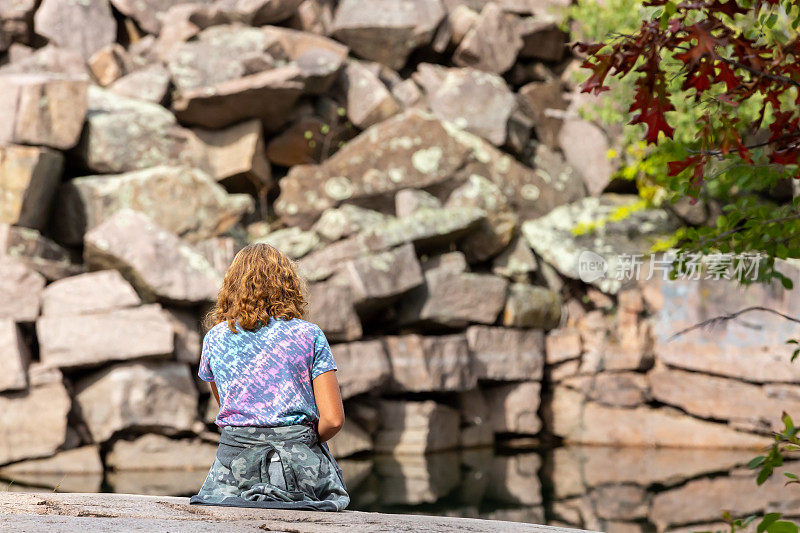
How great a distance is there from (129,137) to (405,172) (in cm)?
432

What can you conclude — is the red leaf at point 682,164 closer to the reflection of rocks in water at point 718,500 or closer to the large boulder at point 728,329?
the reflection of rocks in water at point 718,500

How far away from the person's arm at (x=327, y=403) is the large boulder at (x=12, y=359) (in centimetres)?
780

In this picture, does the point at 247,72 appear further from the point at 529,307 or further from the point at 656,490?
the point at 656,490

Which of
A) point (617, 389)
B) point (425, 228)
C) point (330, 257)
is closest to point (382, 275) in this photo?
point (330, 257)

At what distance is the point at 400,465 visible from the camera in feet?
37.8

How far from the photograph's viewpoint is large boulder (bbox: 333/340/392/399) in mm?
11694

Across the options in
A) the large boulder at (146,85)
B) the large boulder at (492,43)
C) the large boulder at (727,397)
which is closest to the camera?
the large boulder at (727,397)

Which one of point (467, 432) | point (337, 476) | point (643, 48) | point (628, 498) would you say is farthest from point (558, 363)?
point (643, 48)

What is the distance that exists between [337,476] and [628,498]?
6783mm

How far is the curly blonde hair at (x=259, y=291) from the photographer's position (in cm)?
380

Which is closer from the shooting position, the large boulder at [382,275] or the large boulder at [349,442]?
the large boulder at [349,442]

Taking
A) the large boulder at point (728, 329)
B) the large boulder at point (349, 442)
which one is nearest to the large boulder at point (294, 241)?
the large boulder at point (349, 442)

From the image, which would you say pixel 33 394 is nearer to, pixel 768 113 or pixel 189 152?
pixel 189 152

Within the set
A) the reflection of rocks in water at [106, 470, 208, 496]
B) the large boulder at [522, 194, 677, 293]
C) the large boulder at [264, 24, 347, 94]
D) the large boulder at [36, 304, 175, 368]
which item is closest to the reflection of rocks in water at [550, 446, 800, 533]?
the large boulder at [522, 194, 677, 293]
